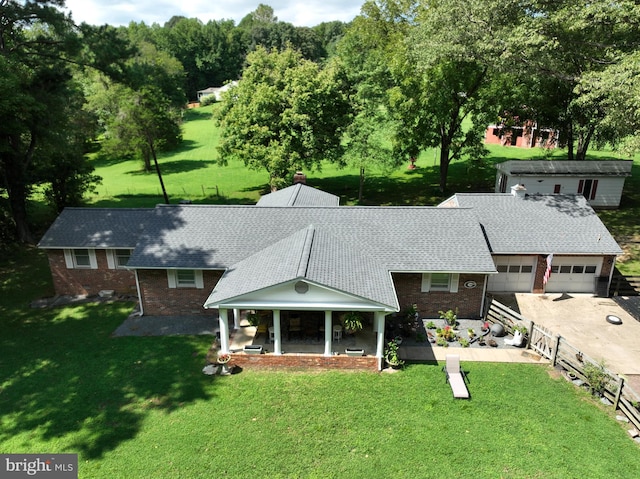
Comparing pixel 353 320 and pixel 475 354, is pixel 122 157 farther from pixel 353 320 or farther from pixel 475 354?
pixel 475 354

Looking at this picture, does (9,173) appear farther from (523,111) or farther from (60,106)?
(523,111)

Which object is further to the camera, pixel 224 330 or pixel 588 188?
pixel 588 188

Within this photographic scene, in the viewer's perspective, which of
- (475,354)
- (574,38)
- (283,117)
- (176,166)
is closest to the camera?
(475,354)

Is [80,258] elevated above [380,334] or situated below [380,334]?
above

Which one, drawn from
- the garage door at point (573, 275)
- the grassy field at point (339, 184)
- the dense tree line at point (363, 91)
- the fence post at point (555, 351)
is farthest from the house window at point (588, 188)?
the fence post at point (555, 351)

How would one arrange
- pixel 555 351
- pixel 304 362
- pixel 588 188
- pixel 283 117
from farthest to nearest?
1. pixel 283 117
2. pixel 588 188
3. pixel 304 362
4. pixel 555 351

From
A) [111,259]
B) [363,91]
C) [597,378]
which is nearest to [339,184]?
[363,91]

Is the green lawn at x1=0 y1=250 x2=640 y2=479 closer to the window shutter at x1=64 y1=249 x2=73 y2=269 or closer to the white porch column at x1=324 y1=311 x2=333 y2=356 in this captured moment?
the white porch column at x1=324 y1=311 x2=333 y2=356

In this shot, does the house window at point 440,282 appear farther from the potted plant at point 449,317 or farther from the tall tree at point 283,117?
the tall tree at point 283,117
